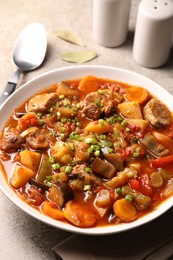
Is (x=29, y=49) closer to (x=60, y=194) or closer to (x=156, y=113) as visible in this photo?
(x=156, y=113)

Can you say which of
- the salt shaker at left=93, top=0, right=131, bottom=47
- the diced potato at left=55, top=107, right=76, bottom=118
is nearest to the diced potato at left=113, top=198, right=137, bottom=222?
the diced potato at left=55, top=107, right=76, bottom=118

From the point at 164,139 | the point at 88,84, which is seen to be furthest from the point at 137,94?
the point at 164,139

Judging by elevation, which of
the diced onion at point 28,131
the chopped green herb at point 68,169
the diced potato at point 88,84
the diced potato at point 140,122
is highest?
the diced potato at point 88,84

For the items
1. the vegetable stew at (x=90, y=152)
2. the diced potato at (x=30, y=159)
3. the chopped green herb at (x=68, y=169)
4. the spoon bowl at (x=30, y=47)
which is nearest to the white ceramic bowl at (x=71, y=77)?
the vegetable stew at (x=90, y=152)

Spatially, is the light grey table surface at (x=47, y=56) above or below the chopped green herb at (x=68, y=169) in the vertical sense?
below

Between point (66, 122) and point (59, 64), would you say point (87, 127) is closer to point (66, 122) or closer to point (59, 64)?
point (66, 122)

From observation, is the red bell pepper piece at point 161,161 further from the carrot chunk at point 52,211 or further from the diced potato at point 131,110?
the carrot chunk at point 52,211
